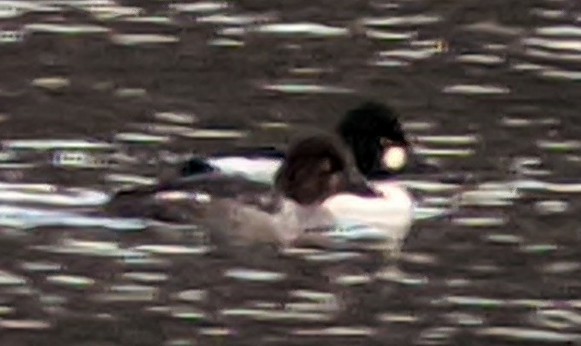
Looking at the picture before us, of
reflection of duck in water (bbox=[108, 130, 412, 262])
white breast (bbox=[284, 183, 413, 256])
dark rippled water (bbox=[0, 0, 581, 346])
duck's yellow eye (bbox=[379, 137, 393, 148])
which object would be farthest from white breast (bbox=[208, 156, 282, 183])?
duck's yellow eye (bbox=[379, 137, 393, 148])

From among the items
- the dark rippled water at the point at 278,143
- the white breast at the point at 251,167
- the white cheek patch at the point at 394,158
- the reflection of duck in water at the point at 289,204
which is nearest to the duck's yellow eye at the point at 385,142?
the white cheek patch at the point at 394,158

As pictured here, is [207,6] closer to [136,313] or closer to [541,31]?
[541,31]

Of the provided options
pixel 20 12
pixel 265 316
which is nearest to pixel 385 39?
pixel 20 12

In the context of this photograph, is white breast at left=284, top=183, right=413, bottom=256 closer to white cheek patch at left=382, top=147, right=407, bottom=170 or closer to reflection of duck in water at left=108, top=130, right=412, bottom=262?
reflection of duck in water at left=108, top=130, right=412, bottom=262

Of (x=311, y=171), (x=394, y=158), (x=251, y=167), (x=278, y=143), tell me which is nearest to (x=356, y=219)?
(x=311, y=171)

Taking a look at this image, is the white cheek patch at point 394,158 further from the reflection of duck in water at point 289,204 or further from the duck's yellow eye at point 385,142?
the reflection of duck in water at point 289,204
